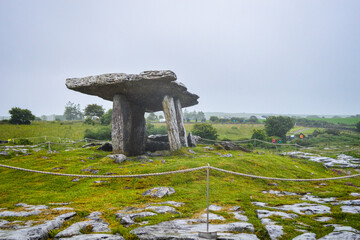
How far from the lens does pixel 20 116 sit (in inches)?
1510

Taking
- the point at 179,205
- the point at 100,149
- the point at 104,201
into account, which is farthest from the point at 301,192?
the point at 100,149

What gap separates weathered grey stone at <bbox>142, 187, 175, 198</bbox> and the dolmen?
718cm

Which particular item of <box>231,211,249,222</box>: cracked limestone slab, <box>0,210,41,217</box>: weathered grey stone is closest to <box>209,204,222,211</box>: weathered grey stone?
<box>231,211,249,222</box>: cracked limestone slab

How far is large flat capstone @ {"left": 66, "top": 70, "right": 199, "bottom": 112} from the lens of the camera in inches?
490

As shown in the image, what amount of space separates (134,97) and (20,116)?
35.1 meters

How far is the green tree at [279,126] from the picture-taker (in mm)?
31702

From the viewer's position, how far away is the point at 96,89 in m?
13.5

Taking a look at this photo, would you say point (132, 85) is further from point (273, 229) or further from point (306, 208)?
point (273, 229)

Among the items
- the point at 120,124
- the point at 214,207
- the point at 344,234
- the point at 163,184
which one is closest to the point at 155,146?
the point at 120,124

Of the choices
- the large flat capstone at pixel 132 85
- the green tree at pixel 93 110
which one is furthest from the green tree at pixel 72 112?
the large flat capstone at pixel 132 85

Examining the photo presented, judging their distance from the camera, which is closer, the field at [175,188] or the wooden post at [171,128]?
the field at [175,188]

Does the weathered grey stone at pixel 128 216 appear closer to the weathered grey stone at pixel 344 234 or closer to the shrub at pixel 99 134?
the weathered grey stone at pixel 344 234

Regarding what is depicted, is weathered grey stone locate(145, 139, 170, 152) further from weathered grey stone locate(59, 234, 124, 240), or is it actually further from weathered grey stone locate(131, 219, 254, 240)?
weathered grey stone locate(59, 234, 124, 240)

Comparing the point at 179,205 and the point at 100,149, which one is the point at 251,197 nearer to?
the point at 179,205
